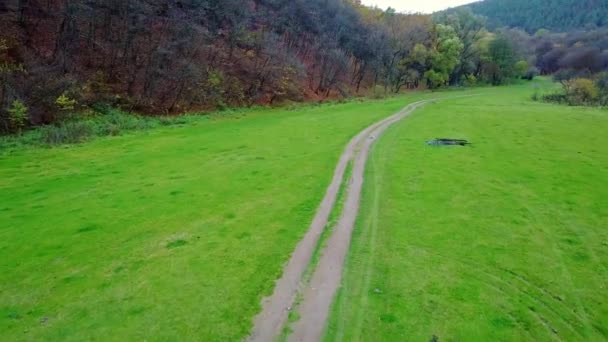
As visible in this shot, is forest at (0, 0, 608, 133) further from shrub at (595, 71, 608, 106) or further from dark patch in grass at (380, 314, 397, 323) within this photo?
dark patch in grass at (380, 314, 397, 323)

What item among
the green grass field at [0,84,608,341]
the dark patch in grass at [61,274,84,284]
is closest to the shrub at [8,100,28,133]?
the green grass field at [0,84,608,341]

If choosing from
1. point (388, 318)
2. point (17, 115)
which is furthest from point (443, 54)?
point (388, 318)

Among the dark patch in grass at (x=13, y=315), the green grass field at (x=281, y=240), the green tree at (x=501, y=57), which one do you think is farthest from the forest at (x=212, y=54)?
the dark patch in grass at (x=13, y=315)

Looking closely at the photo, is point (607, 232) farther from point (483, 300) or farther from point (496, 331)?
point (496, 331)

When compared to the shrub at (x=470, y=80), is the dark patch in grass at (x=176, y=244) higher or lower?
lower

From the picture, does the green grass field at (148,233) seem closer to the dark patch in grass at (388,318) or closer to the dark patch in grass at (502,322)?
the dark patch in grass at (388,318)

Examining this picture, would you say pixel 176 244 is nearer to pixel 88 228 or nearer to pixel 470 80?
pixel 88 228

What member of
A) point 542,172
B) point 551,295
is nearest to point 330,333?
point 551,295
